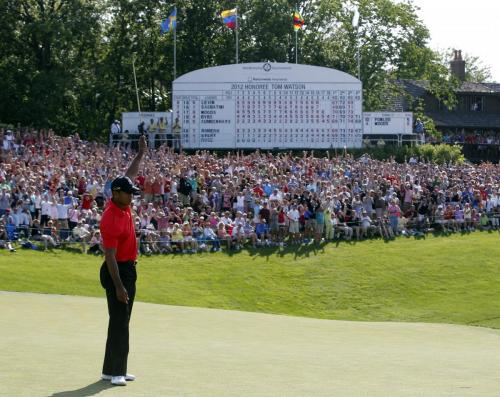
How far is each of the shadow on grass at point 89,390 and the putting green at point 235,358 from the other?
0.01 meters

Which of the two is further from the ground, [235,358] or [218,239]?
[235,358]

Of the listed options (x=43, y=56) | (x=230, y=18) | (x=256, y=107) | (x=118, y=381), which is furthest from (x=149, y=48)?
(x=118, y=381)

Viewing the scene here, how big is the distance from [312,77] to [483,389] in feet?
121

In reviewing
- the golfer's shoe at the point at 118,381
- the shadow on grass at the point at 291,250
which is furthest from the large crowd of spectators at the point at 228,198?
the golfer's shoe at the point at 118,381

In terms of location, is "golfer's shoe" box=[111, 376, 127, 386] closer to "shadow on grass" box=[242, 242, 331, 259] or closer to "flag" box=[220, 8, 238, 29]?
"shadow on grass" box=[242, 242, 331, 259]

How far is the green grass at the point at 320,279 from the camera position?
91.3 ft

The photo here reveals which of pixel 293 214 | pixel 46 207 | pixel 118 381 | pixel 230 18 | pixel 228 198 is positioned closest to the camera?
pixel 118 381

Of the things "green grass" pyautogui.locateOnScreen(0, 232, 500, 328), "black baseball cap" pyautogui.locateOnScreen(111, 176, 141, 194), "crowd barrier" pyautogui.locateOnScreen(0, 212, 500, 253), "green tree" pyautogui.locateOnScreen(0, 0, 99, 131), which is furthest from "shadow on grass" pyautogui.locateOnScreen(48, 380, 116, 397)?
"green tree" pyautogui.locateOnScreen(0, 0, 99, 131)

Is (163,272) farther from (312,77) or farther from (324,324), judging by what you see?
(312,77)

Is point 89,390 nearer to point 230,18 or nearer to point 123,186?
point 123,186

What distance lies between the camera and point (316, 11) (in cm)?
6216

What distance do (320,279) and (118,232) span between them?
2287 centimetres

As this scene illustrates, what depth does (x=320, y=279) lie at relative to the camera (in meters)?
32.0

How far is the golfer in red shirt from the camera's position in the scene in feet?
31.2
